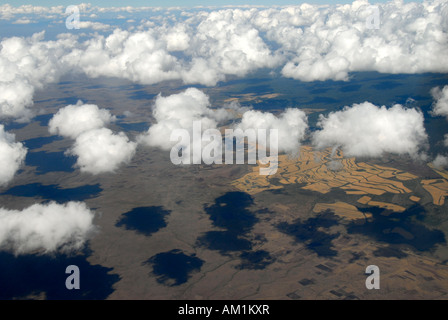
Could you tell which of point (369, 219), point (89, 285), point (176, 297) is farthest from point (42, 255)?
point (369, 219)

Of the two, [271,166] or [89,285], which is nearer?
[89,285]

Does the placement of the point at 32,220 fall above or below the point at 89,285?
above

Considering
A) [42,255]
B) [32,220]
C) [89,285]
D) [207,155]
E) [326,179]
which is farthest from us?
[207,155]

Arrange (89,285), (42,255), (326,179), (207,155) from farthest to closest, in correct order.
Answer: (207,155) → (326,179) → (42,255) → (89,285)

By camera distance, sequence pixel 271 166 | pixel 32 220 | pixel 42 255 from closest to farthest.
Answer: pixel 42 255
pixel 32 220
pixel 271 166

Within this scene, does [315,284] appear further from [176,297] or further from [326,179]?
[326,179]

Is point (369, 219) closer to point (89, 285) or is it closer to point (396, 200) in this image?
point (396, 200)

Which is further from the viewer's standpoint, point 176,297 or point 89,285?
point 89,285

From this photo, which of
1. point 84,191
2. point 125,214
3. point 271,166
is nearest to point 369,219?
point 271,166

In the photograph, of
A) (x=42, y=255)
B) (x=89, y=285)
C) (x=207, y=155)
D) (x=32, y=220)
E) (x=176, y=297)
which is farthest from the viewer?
(x=207, y=155)
